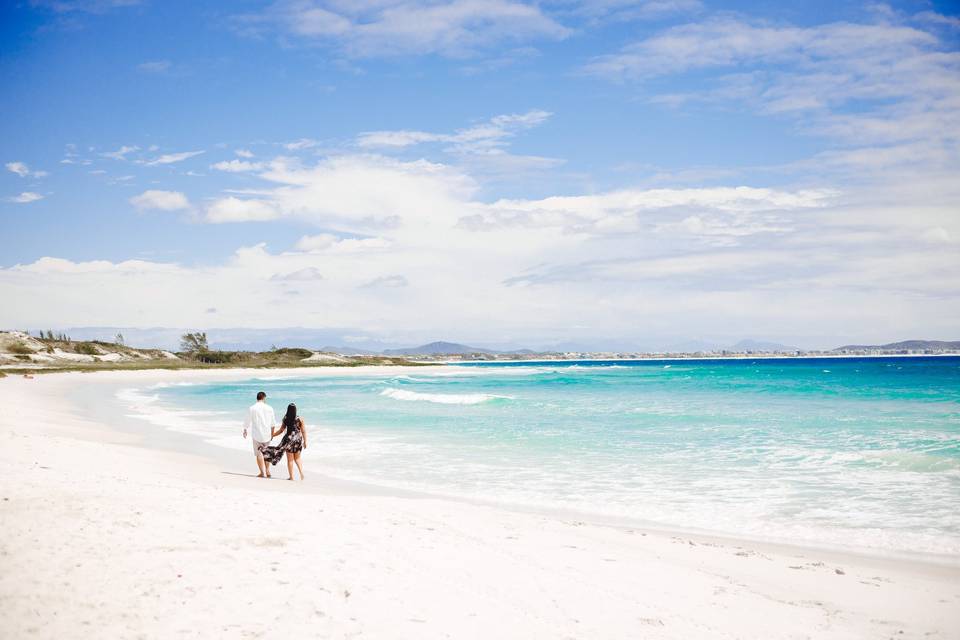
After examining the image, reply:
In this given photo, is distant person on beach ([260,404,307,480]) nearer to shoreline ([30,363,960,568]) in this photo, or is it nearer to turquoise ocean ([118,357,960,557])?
shoreline ([30,363,960,568])

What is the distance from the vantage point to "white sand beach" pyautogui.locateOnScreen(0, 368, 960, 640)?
4.88 metres

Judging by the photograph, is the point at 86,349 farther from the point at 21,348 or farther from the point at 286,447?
the point at 286,447

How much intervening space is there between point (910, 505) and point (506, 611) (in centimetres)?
856

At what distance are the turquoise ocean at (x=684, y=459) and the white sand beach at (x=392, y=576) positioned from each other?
1.66m

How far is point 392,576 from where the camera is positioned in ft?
18.9

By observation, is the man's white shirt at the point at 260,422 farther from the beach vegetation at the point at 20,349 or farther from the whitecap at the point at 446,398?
the beach vegetation at the point at 20,349

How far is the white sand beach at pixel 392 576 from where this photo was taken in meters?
4.88

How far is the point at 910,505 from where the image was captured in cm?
1034

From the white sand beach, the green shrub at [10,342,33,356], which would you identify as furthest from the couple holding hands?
the green shrub at [10,342,33,356]

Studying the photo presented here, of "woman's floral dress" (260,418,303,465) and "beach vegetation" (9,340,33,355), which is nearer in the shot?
"woman's floral dress" (260,418,303,465)

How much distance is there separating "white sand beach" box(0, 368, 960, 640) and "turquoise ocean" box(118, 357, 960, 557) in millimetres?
1662

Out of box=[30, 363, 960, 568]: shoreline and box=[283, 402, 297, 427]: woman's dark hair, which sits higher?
box=[283, 402, 297, 427]: woman's dark hair

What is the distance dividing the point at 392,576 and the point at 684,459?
1104 centimetres

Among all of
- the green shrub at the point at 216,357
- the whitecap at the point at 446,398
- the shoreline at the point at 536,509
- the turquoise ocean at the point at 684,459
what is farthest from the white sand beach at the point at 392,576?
the green shrub at the point at 216,357
